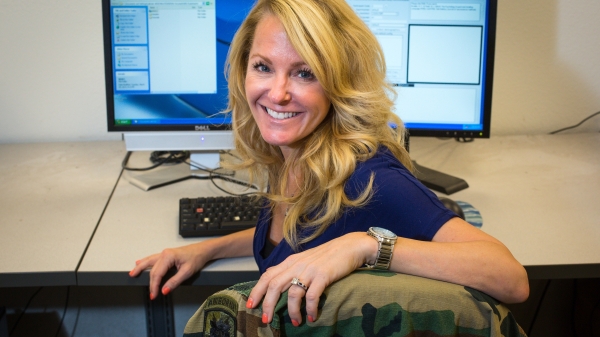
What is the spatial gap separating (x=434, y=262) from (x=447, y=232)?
8cm

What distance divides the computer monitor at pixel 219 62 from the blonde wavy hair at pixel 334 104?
0.42 meters

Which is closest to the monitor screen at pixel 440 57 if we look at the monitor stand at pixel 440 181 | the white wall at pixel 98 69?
the monitor stand at pixel 440 181

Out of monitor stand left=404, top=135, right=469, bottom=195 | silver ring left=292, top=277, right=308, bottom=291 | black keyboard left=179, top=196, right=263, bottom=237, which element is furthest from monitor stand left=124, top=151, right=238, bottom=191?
silver ring left=292, top=277, right=308, bottom=291

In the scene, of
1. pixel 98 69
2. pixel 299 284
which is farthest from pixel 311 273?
pixel 98 69

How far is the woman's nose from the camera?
39.0 inches

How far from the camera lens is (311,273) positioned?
2.30ft

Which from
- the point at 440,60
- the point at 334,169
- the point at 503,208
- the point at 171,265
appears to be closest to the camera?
the point at 334,169

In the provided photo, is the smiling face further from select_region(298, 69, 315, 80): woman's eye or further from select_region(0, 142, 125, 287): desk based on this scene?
select_region(0, 142, 125, 287): desk

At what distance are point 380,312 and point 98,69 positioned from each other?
145 centimetres

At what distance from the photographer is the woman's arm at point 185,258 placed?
1119mm

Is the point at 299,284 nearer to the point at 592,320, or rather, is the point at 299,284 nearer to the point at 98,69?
the point at 98,69

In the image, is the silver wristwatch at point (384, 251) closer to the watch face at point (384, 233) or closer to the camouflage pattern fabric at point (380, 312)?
the watch face at point (384, 233)

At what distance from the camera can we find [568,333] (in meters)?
2.01

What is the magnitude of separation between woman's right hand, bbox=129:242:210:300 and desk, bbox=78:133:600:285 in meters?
0.02
